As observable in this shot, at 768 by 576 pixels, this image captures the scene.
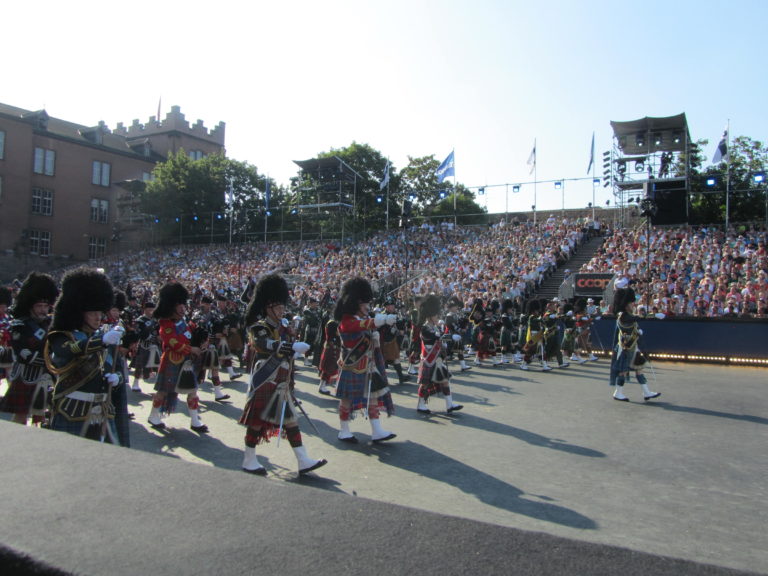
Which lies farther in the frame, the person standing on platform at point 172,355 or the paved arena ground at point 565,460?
the person standing on platform at point 172,355

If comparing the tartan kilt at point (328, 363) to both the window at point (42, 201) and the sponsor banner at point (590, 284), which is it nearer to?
the sponsor banner at point (590, 284)

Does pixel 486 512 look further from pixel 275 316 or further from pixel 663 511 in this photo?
pixel 275 316

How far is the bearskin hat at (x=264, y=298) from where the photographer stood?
5766mm

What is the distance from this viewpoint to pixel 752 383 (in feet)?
38.4

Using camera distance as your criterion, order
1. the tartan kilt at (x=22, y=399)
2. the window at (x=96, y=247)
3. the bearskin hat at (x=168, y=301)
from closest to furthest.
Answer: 1. the tartan kilt at (x=22, y=399)
2. the bearskin hat at (x=168, y=301)
3. the window at (x=96, y=247)

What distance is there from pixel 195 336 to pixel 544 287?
17969 millimetres

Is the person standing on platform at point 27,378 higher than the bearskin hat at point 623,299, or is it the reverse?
the bearskin hat at point 623,299

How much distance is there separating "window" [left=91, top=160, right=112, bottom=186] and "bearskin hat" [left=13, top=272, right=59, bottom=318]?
5147 cm

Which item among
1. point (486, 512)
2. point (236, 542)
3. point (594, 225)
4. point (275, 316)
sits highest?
point (594, 225)

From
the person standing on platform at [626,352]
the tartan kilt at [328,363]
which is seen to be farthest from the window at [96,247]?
the person standing on platform at [626,352]

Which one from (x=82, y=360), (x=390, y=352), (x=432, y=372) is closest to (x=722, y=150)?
(x=390, y=352)

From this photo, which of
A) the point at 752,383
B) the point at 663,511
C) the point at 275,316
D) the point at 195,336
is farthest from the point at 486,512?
the point at 752,383

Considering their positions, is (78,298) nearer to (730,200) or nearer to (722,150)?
(722,150)

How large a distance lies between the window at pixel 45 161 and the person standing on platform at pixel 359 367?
2006 inches
